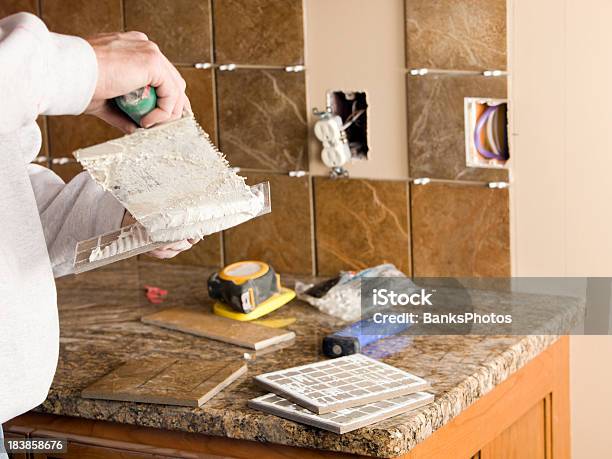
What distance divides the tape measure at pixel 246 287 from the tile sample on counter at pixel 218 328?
36mm

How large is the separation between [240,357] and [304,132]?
577 mm

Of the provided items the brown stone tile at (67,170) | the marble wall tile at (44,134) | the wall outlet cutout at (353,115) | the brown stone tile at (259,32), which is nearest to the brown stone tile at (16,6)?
the marble wall tile at (44,134)

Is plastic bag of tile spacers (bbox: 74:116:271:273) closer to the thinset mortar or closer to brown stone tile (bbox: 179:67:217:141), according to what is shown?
the thinset mortar

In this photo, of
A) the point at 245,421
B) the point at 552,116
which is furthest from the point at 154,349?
the point at 552,116

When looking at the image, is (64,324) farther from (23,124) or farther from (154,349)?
(23,124)

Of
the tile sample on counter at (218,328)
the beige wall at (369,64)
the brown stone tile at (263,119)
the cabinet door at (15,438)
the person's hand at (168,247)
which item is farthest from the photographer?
the brown stone tile at (263,119)

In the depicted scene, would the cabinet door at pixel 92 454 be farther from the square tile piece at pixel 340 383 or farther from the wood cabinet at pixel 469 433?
the square tile piece at pixel 340 383

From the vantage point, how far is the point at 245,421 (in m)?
1.34

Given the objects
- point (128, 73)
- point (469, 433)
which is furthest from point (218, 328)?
point (128, 73)

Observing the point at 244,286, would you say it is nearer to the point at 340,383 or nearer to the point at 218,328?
the point at 218,328

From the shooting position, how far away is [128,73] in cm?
109

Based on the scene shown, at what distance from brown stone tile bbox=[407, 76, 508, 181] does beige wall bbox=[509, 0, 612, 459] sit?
0.07 metres

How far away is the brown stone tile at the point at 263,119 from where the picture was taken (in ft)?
6.54

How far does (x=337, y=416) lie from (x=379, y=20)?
34.1 inches
